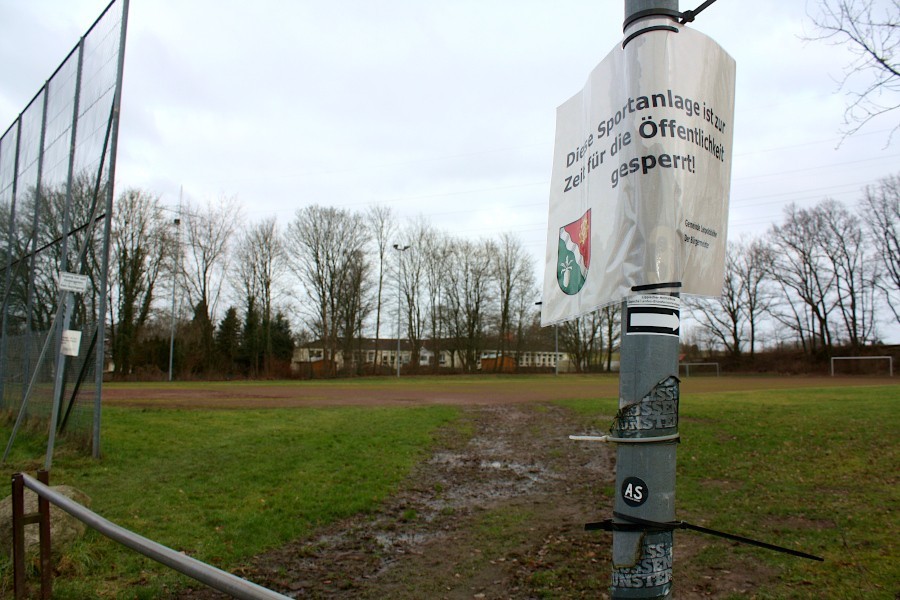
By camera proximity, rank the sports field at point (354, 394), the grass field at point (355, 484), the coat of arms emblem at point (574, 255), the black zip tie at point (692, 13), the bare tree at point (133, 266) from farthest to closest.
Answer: the bare tree at point (133, 266) → the sports field at point (354, 394) → the grass field at point (355, 484) → the coat of arms emblem at point (574, 255) → the black zip tie at point (692, 13)

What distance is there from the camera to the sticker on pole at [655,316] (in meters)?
1.58

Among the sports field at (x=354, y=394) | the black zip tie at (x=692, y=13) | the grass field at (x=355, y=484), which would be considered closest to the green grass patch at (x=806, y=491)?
the grass field at (x=355, y=484)

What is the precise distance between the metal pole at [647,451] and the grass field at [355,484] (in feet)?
11.8

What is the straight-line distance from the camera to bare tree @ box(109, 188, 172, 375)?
45438mm

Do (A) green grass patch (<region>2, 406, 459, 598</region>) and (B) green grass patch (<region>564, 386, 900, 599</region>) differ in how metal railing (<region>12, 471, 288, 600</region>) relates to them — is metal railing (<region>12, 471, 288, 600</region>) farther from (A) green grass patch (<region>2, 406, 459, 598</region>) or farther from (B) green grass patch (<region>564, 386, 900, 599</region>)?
(B) green grass patch (<region>564, 386, 900, 599</region>)

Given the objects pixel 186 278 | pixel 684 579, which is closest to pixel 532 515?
pixel 684 579

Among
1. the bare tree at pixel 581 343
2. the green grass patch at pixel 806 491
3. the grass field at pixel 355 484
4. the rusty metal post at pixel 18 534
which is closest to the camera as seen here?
the rusty metal post at pixel 18 534

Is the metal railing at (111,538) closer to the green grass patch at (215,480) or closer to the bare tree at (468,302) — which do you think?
the green grass patch at (215,480)

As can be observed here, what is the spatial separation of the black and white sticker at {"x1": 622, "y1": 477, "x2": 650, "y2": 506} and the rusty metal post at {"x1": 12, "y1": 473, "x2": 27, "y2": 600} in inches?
156

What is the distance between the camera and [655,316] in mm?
1586

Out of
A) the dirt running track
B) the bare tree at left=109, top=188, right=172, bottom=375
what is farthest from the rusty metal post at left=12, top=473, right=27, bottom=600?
the bare tree at left=109, top=188, right=172, bottom=375

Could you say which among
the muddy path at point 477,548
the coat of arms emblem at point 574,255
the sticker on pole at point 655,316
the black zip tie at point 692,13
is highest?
the black zip tie at point 692,13

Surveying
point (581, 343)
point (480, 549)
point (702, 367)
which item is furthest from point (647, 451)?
point (581, 343)

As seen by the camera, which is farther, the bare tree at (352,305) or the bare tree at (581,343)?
the bare tree at (581,343)
